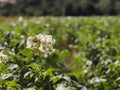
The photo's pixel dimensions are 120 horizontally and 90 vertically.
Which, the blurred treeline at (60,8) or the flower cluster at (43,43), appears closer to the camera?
the flower cluster at (43,43)

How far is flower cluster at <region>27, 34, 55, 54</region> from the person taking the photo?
114 inches

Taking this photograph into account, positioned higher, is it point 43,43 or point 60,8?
point 60,8

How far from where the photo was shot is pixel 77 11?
43781 mm

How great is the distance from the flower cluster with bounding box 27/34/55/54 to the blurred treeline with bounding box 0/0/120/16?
129ft

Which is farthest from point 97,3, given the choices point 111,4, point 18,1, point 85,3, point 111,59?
point 111,59

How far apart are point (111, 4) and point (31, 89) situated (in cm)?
4838

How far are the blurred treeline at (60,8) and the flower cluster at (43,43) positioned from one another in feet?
129

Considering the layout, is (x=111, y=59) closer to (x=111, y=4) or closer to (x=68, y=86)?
(x=68, y=86)

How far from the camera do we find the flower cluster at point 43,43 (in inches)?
114

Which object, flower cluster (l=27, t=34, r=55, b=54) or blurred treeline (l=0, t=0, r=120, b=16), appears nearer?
flower cluster (l=27, t=34, r=55, b=54)

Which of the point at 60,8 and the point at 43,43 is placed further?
the point at 60,8

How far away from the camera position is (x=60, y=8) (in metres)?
46.0

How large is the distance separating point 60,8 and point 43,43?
43.3 meters

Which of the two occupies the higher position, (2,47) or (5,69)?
(2,47)
